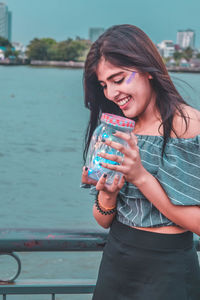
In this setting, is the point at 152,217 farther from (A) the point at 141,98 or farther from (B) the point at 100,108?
(B) the point at 100,108

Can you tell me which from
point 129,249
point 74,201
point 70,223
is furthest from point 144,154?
point 74,201

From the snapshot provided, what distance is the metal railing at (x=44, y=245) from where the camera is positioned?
6.36 feet

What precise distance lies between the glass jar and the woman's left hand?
0.02 metres

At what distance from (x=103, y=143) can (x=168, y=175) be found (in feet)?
0.77

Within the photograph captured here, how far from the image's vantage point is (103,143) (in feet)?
5.34

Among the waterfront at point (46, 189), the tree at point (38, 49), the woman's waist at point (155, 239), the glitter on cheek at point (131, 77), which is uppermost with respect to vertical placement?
the glitter on cheek at point (131, 77)

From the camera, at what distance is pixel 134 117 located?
1.93 m

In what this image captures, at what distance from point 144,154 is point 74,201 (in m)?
18.6

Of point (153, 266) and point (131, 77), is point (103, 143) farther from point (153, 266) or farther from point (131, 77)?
point (153, 266)

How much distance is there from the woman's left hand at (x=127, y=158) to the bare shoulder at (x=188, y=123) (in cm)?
21

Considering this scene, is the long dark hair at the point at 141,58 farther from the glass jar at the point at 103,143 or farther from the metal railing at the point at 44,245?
the metal railing at the point at 44,245

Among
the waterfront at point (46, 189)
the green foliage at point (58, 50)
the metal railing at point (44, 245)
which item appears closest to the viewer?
the metal railing at point (44, 245)

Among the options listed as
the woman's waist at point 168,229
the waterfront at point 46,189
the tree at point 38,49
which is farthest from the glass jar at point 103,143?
the tree at point 38,49

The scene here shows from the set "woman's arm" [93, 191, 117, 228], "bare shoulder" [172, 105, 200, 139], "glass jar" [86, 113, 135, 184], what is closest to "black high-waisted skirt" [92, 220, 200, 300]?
"woman's arm" [93, 191, 117, 228]
